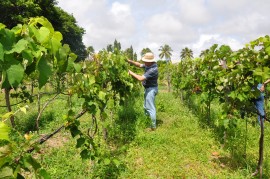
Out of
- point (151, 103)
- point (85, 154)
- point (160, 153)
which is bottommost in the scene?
point (160, 153)

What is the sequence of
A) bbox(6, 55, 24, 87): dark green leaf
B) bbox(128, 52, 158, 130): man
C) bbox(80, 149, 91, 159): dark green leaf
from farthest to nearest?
1. bbox(128, 52, 158, 130): man
2. bbox(80, 149, 91, 159): dark green leaf
3. bbox(6, 55, 24, 87): dark green leaf

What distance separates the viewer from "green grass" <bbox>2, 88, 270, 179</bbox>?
14.6ft

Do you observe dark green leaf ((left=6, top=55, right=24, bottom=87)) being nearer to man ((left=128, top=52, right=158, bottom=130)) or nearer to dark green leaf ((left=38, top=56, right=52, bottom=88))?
dark green leaf ((left=38, top=56, right=52, bottom=88))

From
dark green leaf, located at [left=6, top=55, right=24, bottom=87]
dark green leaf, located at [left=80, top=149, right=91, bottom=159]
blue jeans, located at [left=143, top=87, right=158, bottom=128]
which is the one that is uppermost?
dark green leaf, located at [left=6, top=55, right=24, bottom=87]

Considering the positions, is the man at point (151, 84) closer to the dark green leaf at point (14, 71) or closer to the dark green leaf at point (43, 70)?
the dark green leaf at point (43, 70)

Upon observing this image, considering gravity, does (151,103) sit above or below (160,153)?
above

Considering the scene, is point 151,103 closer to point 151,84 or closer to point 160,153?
point 151,84

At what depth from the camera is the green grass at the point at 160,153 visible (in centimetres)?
444

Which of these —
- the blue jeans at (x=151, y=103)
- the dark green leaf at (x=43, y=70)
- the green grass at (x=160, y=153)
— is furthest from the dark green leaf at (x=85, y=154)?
the blue jeans at (x=151, y=103)

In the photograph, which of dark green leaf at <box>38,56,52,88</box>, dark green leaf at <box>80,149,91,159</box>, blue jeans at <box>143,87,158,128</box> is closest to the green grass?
blue jeans at <box>143,87,158,128</box>

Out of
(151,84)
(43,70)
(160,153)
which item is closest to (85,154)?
(160,153)

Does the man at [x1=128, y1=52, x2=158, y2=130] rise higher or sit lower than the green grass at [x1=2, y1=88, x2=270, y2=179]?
higher

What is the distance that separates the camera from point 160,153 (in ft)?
17.3

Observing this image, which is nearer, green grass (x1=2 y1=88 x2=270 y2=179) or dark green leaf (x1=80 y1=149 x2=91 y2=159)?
dark green leaf (x1=80 y1=149 x2=91 y2=159)
